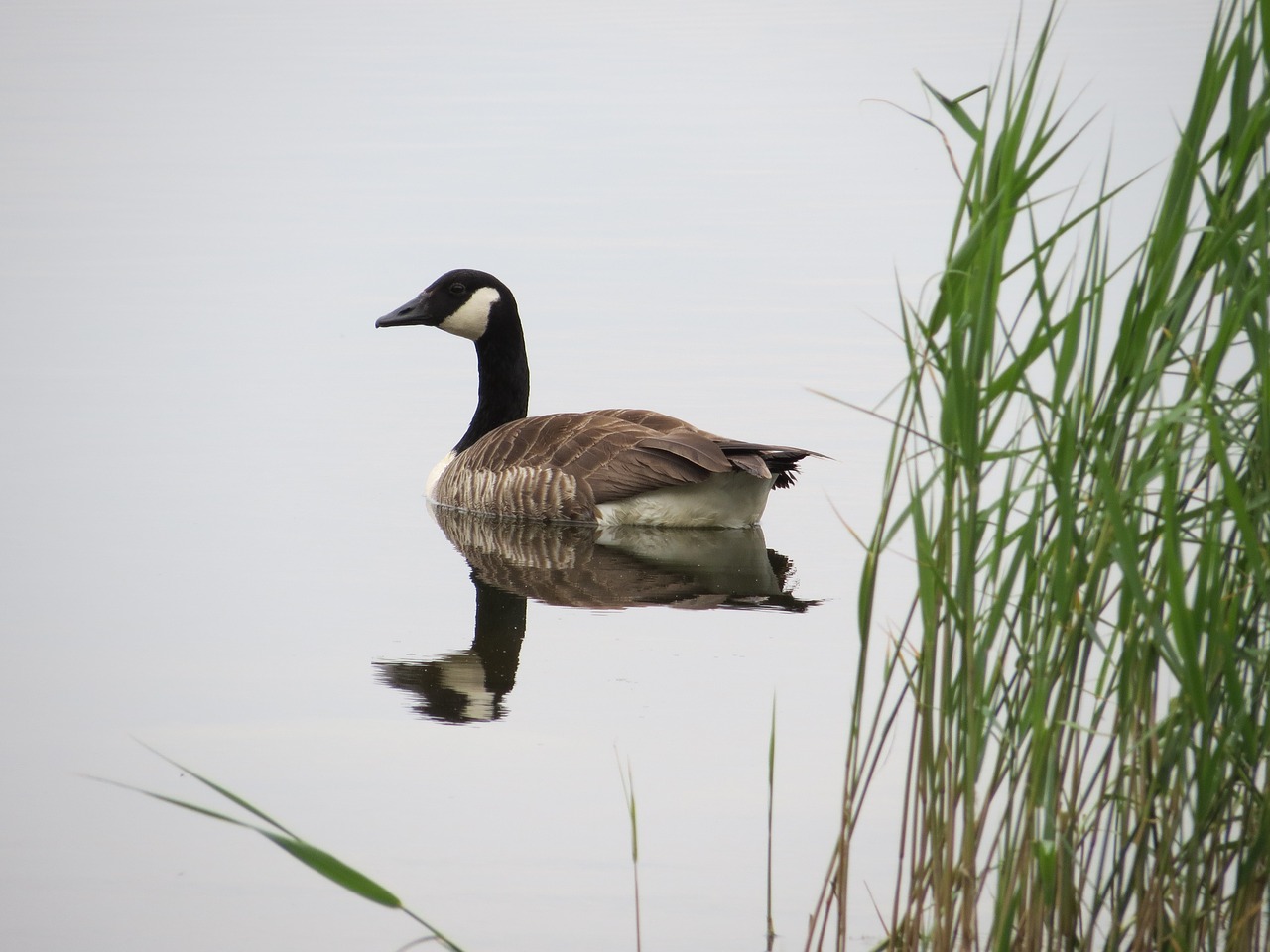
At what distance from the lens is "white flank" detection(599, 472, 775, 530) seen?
912 centimetres

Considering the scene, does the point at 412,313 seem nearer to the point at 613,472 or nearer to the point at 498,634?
the point at 613,472

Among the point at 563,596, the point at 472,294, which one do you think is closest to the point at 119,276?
the point at 472,294

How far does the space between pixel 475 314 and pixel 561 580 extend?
315 cm

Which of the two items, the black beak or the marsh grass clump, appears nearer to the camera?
the marsh grass clump

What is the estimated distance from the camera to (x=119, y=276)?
51.3 ft

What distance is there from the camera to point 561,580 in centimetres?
816

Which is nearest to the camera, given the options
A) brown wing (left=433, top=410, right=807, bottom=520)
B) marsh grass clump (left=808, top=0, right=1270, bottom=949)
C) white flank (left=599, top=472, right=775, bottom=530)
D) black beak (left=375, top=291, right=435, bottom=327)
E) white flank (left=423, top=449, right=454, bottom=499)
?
marsh grass clump (left=808, top=0, right=1270, bottom=949)

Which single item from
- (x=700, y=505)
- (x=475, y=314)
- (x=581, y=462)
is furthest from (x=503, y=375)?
(x=700, y=505)

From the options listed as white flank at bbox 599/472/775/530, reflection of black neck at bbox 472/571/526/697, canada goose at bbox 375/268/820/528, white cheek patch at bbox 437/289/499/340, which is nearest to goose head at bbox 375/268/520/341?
white cheek patch at bbox 437/289/499/340

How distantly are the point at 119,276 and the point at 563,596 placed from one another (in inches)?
366

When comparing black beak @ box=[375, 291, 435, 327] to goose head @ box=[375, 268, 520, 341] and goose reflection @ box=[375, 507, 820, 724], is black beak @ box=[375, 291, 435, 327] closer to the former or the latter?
goose head @ box=[375, 268, 520, 341]

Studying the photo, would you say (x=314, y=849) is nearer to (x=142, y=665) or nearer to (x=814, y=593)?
(x=142, y=665)

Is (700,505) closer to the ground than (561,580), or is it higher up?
higher up

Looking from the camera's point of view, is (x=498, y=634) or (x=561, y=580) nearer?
(x=498, y=634)
